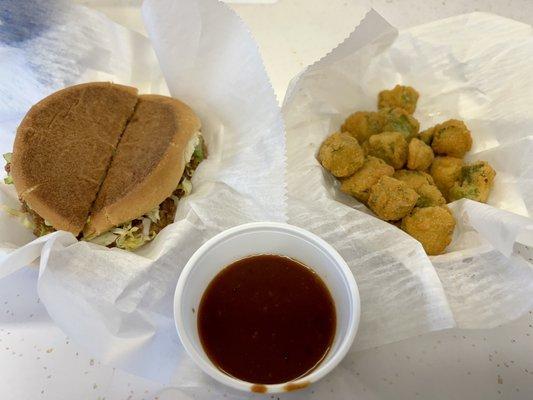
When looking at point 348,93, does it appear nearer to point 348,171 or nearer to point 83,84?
point 348,171

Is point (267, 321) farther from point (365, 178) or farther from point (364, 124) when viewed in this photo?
point (364, 124)

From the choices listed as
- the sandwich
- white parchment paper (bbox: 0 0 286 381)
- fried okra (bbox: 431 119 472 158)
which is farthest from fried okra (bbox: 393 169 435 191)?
the sandwich

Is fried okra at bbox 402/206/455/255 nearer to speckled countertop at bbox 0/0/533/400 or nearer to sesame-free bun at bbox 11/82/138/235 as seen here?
speckled countertop at bbox 0/0/533/400

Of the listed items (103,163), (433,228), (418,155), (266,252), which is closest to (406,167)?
(418,155)

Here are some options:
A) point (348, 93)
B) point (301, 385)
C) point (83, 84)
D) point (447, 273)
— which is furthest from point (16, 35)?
point (447, 273)

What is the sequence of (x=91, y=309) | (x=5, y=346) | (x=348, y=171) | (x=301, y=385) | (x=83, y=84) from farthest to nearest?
(x=83, y=84) → (x=348, y=171) → (x=5, y=346) → (x=91, y=309) → (x=301, y=385)
